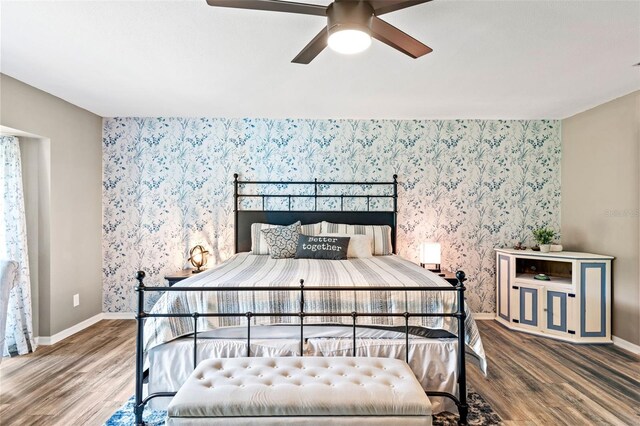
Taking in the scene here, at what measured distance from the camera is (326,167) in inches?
179

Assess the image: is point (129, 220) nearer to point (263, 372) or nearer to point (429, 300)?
point (263, 372)

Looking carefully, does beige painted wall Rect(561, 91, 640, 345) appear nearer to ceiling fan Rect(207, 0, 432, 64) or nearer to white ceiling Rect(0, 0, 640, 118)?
white ceiling Rect(0, 0, 640, 118)

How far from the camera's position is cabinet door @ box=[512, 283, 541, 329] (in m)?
3.95

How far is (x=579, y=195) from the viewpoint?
4211 millimetres

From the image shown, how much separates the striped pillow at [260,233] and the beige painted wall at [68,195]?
1848mm

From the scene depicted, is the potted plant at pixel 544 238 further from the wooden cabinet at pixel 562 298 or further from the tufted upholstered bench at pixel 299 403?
the tufted upholstered bench at pixel 299 403

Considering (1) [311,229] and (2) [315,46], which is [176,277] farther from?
(2) [315,46]

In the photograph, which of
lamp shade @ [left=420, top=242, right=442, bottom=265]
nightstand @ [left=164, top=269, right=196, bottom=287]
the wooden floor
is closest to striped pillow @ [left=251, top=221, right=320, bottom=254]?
nightstand @ [left=164, top=269, right=196, bottom=287]

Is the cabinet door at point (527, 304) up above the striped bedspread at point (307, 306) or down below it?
below

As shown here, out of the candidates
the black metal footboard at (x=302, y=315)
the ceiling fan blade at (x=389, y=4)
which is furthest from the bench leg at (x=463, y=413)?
the ceiling fan blade at (x=389, y=4)

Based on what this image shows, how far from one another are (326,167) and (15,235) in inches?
124

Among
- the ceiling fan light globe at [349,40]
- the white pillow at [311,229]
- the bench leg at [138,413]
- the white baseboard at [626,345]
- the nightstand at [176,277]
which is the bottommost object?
the white baseboard at [626,345]

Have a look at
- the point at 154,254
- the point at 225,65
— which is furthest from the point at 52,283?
the point at 225,65

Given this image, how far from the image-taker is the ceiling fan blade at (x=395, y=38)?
6.20ft
